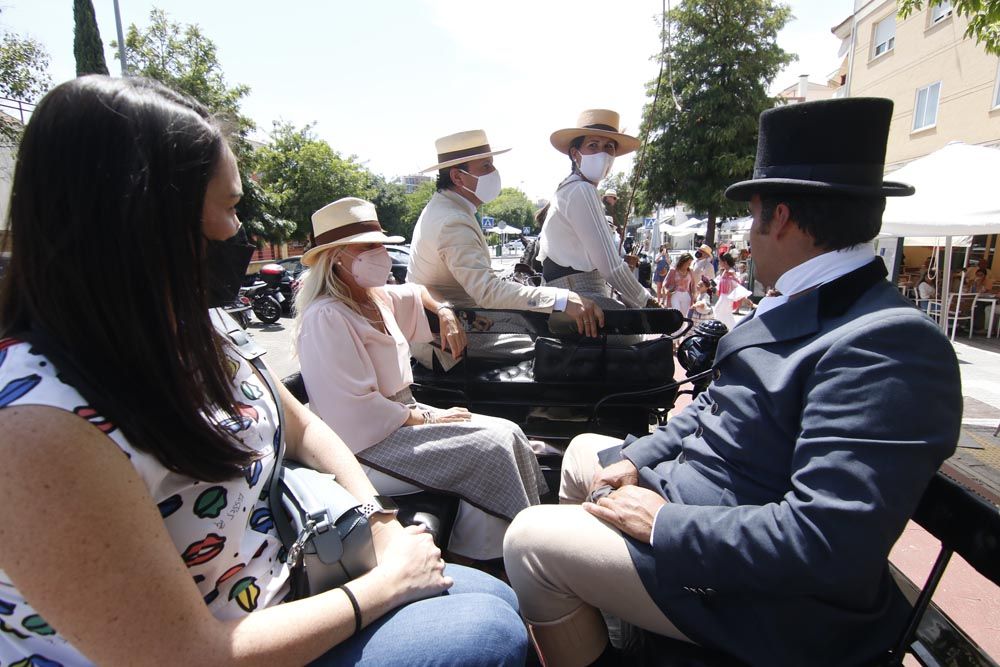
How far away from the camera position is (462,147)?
3.25 meters

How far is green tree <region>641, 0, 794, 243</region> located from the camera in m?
17.8

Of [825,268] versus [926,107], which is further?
[926,107]

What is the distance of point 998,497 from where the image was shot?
3400 millimetres

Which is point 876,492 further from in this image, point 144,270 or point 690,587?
point 144,270

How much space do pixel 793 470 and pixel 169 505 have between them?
1363 millimetres

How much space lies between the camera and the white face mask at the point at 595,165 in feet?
10.7

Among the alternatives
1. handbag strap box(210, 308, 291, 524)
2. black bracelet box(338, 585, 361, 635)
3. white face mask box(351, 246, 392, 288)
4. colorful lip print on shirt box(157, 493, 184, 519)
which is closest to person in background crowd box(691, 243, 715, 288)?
white face mask box(351, 246, 392, 288)

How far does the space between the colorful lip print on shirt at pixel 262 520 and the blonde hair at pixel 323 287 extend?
110cm

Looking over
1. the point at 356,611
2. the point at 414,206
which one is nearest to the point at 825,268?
the point at 356,611

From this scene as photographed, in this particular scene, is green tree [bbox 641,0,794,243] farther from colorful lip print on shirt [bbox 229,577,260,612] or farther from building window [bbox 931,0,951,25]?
colorful lip print on shirt [bbox 229,577,260,612]

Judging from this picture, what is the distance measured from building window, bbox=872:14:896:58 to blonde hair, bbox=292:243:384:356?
2225 centimetres

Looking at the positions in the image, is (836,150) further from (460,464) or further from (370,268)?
(370,268)

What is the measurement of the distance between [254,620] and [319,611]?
0.13 m

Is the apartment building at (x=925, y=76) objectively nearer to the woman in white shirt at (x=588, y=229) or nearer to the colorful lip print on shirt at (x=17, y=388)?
the woman in white shirt at (x=588, y=229)
